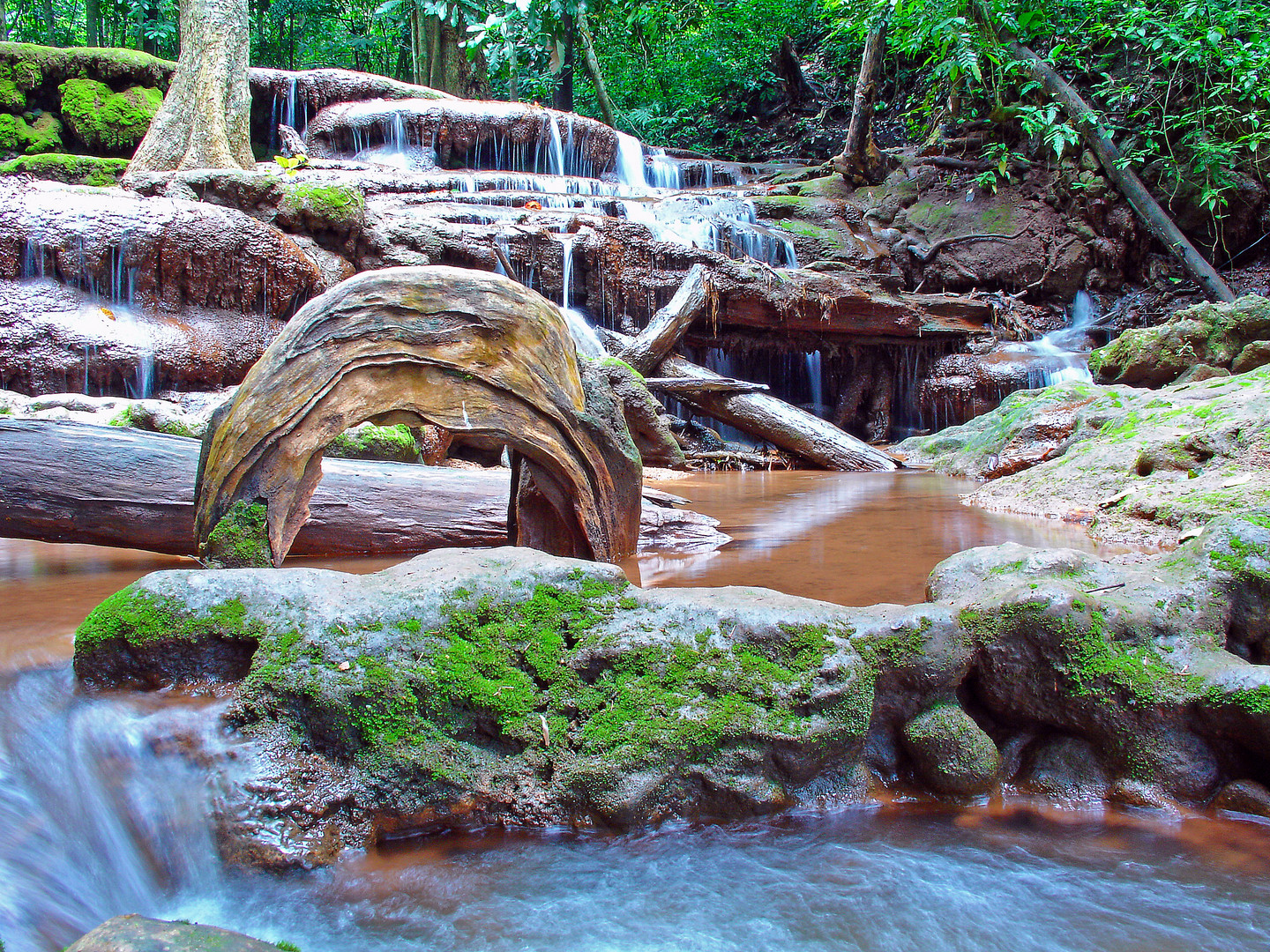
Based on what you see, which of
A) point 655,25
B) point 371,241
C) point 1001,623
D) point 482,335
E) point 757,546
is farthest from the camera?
point 655,25

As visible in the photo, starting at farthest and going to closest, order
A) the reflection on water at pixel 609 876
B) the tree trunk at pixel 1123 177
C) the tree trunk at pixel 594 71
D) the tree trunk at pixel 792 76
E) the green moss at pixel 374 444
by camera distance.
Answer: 1. the tree trunk at pixel 792 76
2. the tree trunk at pixel 594 71
3. the tree trunk at pixel 1123 177
4. the green moss at pixel 374 444
5. the reflection on water at pixel 609 876

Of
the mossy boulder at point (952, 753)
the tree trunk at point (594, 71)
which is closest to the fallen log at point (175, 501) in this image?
the mossy boulder at point (952, 753)

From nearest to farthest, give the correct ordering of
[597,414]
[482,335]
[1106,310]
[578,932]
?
[578,932] → [482,335] → [597,414] → [1106,310]

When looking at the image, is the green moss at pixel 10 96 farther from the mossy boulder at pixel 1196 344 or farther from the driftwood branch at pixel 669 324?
the mossy boulder at pixel 1196 344

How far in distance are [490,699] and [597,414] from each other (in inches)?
62.9

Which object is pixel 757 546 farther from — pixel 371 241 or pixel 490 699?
pixel 371 241

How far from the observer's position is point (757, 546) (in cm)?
383

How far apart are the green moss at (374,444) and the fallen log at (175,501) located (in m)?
0.35

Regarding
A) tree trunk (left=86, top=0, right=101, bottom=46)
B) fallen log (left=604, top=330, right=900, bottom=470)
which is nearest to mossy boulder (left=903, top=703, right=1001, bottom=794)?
fallen log (left=604, top=330, right=900, bottom=470)

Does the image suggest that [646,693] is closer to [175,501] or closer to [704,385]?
[175,501]

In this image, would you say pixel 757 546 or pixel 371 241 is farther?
pixel 371 241

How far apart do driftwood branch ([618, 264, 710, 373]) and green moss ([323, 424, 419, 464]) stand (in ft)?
15.4

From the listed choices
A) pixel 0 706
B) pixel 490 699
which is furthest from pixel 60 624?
pixel 490 699

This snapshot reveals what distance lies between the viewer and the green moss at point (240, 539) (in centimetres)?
241
